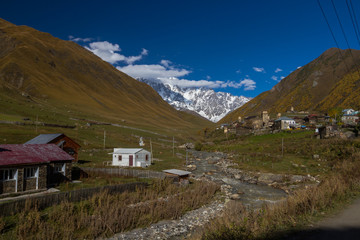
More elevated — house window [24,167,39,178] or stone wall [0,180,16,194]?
house window [24,167,39,178]

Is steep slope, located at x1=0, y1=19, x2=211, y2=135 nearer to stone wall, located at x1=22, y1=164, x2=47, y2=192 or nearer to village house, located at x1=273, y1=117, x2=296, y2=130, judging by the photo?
village house, located at x1=273, y1=117, x2=296, y2=130

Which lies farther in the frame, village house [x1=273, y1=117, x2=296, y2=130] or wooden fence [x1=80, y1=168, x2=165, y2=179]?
village house [x1=273, y1=117, x2=296, y2=130]

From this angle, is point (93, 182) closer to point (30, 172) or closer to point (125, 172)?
point (125, 172)

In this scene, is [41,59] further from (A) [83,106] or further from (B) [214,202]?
(B) [214,202]

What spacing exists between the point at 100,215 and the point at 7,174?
34.0ft

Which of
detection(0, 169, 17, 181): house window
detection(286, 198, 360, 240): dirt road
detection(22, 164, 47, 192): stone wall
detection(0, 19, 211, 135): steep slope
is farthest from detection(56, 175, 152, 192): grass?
detection(0, 19, 211, 135): steep slope

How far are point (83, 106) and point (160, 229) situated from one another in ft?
425

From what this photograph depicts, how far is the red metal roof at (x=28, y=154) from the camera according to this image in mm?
22230

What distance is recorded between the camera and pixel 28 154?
80.5 feet

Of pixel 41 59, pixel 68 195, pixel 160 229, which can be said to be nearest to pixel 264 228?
pixel 160 229

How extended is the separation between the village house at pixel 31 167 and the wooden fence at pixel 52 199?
202 inches

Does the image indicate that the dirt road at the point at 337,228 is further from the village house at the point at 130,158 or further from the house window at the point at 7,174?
the village house at the point at 130,158

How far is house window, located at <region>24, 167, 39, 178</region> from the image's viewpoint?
23312 mm

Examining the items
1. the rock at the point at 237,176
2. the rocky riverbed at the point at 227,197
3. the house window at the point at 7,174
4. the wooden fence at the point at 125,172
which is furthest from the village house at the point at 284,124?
the house window at the point at 7,174
